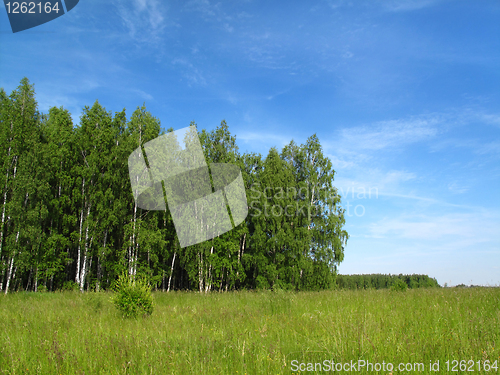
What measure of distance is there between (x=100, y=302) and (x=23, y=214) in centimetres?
1192

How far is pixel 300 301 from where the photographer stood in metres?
10.4

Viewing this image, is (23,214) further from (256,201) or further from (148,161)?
(256,201)

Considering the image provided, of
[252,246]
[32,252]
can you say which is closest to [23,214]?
[32,252]

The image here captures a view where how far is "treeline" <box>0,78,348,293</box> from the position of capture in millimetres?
19344
